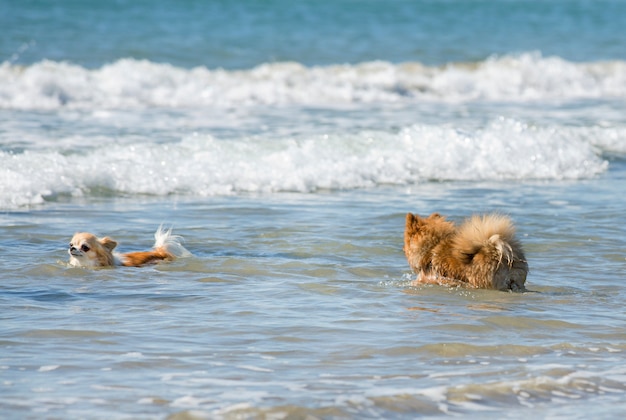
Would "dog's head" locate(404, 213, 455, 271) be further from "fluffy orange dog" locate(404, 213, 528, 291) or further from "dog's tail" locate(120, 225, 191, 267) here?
"dog's tail" locate(120, 225, 191, 267)

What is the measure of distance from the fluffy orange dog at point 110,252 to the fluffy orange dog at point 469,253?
1736 mm

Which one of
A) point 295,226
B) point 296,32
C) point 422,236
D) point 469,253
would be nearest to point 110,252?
point 295,226

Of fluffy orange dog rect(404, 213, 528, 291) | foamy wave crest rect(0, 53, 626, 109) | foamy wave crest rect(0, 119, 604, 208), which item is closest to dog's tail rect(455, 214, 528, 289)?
fluffy orange dog rect(404, 213, 528, 291)

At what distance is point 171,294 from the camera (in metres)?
6.25

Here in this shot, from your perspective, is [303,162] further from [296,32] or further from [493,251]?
[296,32]

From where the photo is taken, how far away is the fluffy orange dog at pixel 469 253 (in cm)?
633

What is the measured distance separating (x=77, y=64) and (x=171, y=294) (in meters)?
15.1

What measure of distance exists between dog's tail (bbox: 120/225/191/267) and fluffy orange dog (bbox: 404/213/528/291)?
5.61ft

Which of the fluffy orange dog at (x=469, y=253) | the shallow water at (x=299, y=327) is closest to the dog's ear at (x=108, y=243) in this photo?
the shallow water at (x=299, y=327)

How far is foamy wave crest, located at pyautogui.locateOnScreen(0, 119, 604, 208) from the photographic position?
1015 cm

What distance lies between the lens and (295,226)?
8523 mm

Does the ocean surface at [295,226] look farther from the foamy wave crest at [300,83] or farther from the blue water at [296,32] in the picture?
the blue water at [296,32]

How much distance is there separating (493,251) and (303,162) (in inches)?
203

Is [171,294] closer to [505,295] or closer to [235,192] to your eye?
[505,295]
